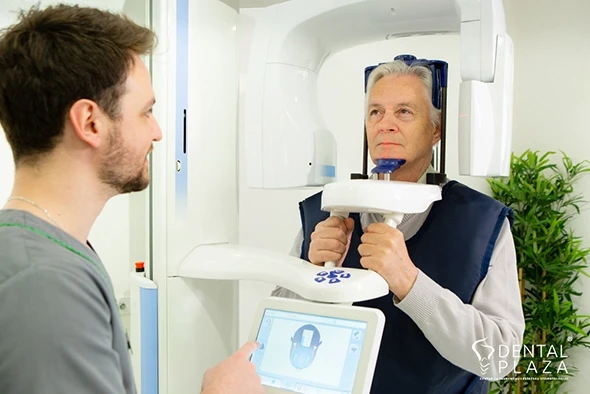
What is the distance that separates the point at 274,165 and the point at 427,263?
480 mm

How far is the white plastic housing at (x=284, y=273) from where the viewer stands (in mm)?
1248

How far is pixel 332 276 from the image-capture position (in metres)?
1.31

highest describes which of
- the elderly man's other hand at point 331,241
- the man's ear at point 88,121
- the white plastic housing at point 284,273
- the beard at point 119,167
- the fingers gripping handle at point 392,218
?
the man's ear at point 88,121

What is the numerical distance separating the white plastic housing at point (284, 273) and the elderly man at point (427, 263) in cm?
5

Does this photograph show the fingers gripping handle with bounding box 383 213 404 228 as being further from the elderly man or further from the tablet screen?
the tablet screen

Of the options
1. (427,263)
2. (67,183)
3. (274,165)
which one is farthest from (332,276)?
(67,183)

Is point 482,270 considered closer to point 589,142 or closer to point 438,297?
point 438,297

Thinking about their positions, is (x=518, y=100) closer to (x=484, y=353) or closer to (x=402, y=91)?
(x=402, y=91)

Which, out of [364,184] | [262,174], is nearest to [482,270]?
[364,184]

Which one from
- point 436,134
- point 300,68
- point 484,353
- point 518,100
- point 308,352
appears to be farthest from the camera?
point 518,100

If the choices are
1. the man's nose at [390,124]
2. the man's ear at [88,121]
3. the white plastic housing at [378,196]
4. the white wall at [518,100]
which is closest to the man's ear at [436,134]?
the man's nose at [390,124]

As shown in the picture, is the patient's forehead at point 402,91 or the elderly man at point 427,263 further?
the patient's forehead at point 402,91

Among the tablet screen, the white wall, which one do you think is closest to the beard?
the tablet screen

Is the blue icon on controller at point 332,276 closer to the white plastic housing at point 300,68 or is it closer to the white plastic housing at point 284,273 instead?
the white plastic housing at point 284,273
